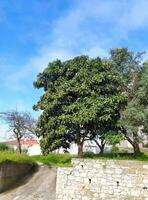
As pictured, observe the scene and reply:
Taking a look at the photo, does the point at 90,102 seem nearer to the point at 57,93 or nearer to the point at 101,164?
the point at 57,93

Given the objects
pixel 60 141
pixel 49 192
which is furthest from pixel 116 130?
pixel 49 192

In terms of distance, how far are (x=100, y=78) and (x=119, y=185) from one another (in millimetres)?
7381

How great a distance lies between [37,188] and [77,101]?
5.85m

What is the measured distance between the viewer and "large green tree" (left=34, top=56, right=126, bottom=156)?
2375 centimetres

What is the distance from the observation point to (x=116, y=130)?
2394 centimetres

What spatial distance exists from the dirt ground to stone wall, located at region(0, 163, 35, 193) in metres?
0.63

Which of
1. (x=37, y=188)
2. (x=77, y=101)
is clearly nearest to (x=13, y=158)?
(x=37, y=188)

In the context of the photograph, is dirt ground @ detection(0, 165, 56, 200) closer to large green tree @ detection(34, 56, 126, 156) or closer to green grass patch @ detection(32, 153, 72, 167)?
green grass patch @ detection(32, 153, 72, 167)

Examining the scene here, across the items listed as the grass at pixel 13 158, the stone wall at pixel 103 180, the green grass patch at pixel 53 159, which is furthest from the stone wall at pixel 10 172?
the stone wall at pixel 103 180

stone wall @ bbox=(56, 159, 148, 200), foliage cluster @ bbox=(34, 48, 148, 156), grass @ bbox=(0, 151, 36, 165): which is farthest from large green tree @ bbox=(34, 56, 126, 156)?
stone wall @ bbox=(56, 159, 148, 200)

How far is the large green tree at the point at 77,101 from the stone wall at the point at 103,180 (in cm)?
335

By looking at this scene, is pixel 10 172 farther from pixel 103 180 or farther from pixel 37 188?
pixel 103 180

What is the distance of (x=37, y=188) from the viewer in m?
23.0

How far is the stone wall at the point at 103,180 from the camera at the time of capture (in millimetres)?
20000
